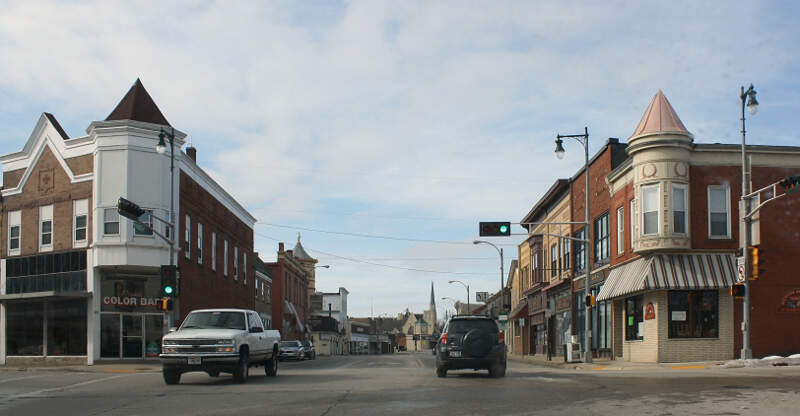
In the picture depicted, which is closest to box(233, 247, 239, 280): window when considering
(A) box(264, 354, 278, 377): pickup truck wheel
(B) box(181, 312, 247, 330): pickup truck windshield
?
(A) box(264, 354, 278, 377): pickup truck wheel

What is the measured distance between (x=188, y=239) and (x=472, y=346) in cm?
2415

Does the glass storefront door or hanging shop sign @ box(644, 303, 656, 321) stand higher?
hanging shop sign @ box(644, 303, 656, 321)

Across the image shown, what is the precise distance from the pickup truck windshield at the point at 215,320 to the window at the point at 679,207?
17.6 metres

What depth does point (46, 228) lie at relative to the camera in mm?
38625

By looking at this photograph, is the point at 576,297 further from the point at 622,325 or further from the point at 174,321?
the point at 174,321

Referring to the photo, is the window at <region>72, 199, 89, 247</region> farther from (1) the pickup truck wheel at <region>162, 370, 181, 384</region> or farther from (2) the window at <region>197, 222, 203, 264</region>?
(1) the pickup truck wheel at <region>162, 370, 181, 384</region>

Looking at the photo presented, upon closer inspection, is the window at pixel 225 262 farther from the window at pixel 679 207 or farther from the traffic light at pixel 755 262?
the traffic light at pixel 755 262

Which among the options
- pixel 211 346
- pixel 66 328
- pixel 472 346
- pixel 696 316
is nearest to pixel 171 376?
pixel 211 346

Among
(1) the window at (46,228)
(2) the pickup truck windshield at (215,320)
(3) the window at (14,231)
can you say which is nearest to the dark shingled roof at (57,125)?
(1) the window at (46,228)

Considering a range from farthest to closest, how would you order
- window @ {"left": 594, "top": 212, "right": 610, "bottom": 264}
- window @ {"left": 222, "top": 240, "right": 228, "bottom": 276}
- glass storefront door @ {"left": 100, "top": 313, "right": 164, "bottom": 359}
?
1. window @ {"left": 222, "top": 240, "right": 228, "bottom": 276}
2. window @ {"left": 594, "top": 212, "right": 610, "bottom": 264}
3. glass storefront door @ {"left": 100, "top": 313, "right": 164, "bottom": 359}

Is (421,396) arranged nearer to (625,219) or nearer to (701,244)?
(701,244)

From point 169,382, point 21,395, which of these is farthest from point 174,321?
point 21,395

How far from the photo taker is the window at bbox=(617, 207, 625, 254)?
113ft

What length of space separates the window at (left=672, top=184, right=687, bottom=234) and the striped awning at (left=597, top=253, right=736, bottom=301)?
44.2 inches
